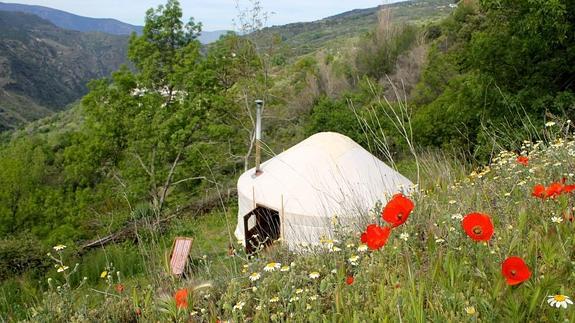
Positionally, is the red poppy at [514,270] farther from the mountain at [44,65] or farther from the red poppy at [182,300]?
the mountain at [44,65]

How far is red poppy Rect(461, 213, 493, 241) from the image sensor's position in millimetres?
1276

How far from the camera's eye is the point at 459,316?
1.27 meters

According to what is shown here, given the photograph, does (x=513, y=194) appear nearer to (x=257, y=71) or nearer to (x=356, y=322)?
(x=356, y=322)

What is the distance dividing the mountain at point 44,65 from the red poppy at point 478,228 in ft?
310

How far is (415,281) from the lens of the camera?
1.60m

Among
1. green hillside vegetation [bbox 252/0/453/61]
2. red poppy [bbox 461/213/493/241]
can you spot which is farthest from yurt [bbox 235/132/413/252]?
green hillside vegetation [bbox 252/0/453/61]

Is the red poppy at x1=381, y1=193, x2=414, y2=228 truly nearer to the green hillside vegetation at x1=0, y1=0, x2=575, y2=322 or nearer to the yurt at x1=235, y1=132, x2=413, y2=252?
the green hillside vegetation at x1=0, y1=0, x2=575, y2=322

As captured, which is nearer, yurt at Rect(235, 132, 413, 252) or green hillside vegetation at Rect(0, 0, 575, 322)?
green hillside vegetation at Rect(0, 0, 575, 322)

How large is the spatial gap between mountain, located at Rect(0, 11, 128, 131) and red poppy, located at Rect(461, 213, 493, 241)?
310 feet

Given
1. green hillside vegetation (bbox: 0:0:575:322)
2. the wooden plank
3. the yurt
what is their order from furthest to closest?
1. the yurt
2. the wooden plank
3. green hillside vegetation (bbox: 0:0:575:322)

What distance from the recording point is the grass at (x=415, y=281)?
52.3 inches

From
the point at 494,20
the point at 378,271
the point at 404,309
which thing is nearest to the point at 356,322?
the point at 404,309

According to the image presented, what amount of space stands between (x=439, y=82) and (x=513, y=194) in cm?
1879

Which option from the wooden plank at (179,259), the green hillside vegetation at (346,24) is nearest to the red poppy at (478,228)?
the wooden plank at (179,259)
